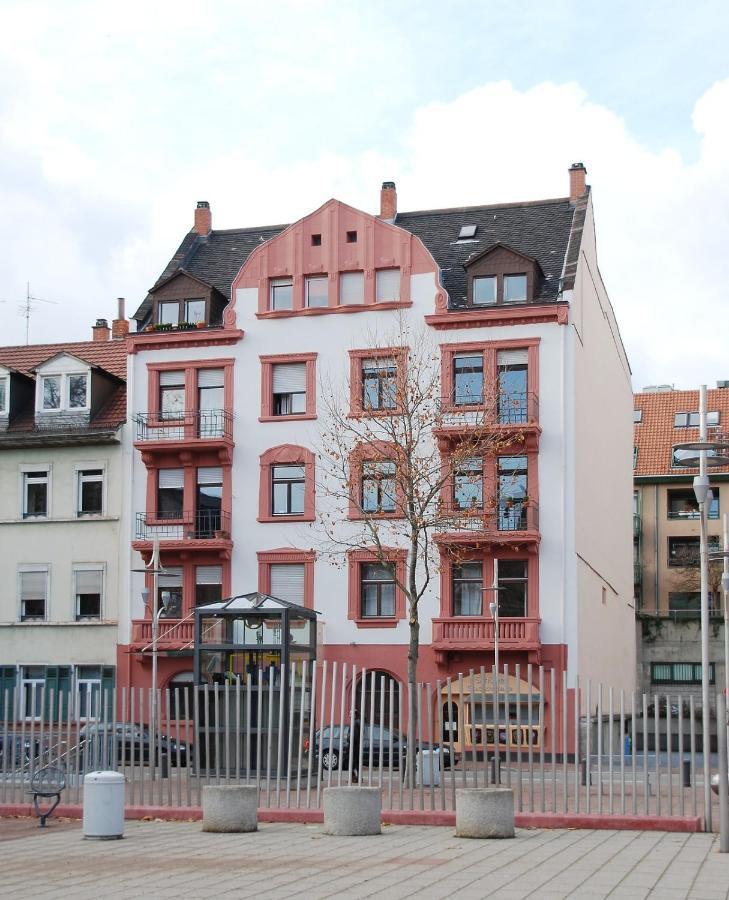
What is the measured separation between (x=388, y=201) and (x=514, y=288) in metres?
7.95

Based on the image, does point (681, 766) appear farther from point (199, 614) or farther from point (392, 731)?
point (199, 614)

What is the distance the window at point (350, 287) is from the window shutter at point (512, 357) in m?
5.20

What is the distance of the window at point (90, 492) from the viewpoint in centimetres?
4925

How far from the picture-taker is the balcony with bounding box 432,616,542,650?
43406 mm

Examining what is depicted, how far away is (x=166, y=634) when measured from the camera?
46.6 meters

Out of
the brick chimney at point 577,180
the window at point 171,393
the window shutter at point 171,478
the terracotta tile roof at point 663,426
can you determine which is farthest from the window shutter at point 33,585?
the terracotta tile roof at point 663,426

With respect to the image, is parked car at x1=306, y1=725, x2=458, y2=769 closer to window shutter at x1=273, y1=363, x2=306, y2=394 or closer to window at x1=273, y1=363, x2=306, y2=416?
window at x1=273, y1=363, x2=306, y2=416

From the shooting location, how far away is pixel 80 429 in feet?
163

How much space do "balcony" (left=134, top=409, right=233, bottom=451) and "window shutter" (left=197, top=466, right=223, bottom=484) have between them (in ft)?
3.67

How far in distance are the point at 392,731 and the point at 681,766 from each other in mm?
4258

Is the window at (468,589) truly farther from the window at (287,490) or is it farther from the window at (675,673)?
the window at (675,673)

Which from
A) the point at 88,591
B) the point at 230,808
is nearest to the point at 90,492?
the point at 88,591

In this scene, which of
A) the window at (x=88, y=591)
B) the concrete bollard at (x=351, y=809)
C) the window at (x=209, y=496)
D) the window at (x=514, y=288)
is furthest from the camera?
the window at (x=88, y=591)

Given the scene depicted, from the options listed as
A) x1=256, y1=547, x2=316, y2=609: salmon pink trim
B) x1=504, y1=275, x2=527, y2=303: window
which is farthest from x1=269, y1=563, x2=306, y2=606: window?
x1=504, y1=275, x2=527, y2=303: window
